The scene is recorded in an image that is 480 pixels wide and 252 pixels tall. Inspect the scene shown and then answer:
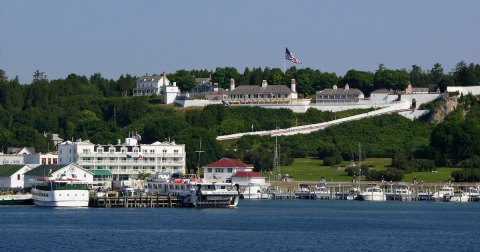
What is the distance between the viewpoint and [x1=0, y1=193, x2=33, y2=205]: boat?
12706 centimetres

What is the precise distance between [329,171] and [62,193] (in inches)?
1874

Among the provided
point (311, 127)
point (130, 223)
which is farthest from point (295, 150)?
point (130, 223)

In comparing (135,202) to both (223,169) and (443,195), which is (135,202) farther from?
(443,195)

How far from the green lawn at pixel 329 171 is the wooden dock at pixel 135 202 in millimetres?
29779

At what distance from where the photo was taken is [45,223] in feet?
330

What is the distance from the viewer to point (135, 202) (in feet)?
415

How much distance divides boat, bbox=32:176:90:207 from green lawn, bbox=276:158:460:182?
39482mm

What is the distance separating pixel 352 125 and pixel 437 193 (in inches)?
1592

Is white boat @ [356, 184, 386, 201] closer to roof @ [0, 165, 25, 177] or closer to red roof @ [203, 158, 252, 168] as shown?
red roof @ [203, 158, 252, 168]

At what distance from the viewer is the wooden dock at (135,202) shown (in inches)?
4934

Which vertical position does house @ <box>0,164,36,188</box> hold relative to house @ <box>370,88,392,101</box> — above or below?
below

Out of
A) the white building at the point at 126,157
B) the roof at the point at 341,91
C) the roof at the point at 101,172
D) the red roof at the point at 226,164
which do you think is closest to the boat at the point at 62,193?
the roof at the point at 101,172

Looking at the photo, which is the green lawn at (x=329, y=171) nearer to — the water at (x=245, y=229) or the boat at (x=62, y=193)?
the water at (x=245, y=229)

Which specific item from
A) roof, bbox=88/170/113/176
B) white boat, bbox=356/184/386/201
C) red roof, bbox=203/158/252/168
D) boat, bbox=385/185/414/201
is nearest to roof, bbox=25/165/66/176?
roof, bbox=88/170/113/176
